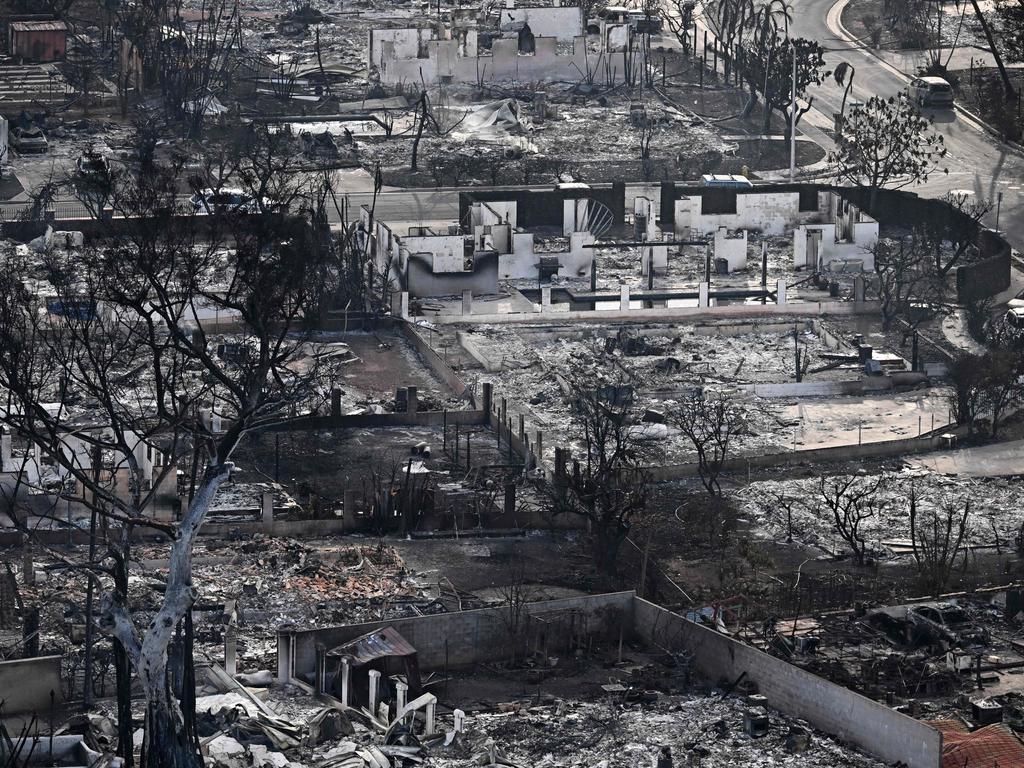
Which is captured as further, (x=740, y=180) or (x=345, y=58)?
(x=345, y=58)

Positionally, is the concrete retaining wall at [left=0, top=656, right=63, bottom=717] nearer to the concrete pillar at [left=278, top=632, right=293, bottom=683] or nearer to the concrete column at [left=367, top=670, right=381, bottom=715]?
the concrete pillar at [left=278, top=632, right=293, bottom=683]

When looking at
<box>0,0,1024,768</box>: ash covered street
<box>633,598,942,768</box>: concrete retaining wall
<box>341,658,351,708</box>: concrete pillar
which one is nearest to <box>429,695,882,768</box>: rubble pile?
<box>0,0,1024,768</box>: ash covered street

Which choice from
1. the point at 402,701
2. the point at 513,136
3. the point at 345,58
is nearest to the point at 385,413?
the point at 402,701

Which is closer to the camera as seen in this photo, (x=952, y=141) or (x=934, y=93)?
(x=952, y=141)

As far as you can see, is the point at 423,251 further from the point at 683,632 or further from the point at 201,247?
the point at 683,632

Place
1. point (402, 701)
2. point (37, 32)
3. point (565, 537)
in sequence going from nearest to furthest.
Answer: point (402, 701) < point (565, 537) < point (37, 32)

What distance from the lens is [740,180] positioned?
6456 centimetres

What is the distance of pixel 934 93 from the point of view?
2844 inches

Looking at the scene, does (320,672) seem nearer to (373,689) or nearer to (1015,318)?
(373,689)

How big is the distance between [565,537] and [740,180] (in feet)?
78.0

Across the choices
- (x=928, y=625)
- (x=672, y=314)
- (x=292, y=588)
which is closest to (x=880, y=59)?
(x=672, y=314)

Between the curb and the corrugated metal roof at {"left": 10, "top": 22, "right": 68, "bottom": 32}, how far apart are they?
23.1 meters

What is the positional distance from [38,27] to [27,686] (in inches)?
1842

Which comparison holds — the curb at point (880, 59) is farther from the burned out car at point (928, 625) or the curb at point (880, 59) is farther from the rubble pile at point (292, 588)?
the rubble pile at point (292, 588)
